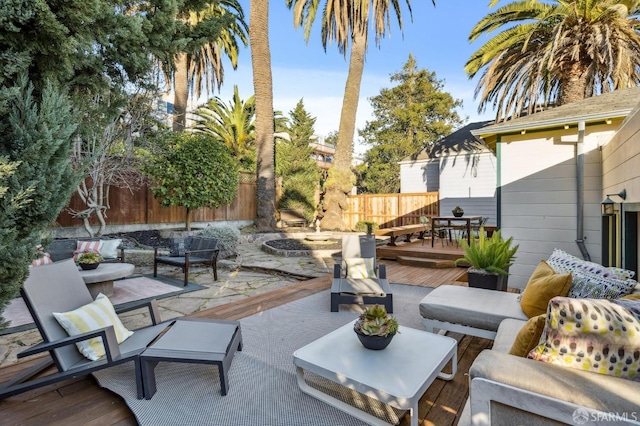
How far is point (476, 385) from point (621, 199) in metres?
3.39

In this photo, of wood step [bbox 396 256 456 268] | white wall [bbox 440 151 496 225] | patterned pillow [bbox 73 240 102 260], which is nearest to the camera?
patterned pillow [bbox 73 240 102 260]

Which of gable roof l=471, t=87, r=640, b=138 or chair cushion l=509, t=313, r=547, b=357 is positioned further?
gable roof l=471, t=87, r=640, b=138

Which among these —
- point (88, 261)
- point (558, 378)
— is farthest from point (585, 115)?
point (88, 261)

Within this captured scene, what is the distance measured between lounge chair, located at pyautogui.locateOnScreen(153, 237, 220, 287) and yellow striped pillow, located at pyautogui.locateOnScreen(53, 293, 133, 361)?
297 centimetres

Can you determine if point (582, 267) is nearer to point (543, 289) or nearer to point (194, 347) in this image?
point (543, 289)

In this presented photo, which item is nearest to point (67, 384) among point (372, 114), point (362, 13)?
point (362, 13)

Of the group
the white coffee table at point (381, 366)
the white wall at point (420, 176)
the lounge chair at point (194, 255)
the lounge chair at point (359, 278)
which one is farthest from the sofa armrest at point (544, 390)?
the white wall at point (420, 176)

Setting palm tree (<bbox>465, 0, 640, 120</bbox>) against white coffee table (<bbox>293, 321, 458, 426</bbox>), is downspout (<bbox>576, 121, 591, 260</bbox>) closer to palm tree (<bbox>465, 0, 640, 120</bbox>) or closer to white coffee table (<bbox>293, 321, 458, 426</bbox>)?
palm tree (<bbox>465, 0, 640, 120</bbox>)

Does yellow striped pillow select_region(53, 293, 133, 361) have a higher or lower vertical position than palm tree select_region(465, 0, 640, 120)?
lower

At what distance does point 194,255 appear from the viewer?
648 cm

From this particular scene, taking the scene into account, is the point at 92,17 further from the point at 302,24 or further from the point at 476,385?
the point at 302,24

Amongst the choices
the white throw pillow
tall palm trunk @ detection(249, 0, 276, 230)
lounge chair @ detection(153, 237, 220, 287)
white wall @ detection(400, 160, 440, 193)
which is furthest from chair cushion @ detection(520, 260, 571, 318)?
white wall @ detection(400, 160, 440, 193)

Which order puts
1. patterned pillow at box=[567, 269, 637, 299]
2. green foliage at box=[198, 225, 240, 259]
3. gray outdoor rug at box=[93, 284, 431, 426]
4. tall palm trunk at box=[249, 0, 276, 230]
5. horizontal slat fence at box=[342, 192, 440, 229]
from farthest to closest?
horizontal slat fence at box=[342, 192, 440, 229], tall palm trunk at box=[249, 0, 276, 230], green foliage at box=[198, 225, 240, 259], patterned pillow at box=[567, 269, 637, 299], gray outdoor rug at box=[93, 284, 431, 426]

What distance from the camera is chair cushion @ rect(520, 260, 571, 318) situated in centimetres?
261
